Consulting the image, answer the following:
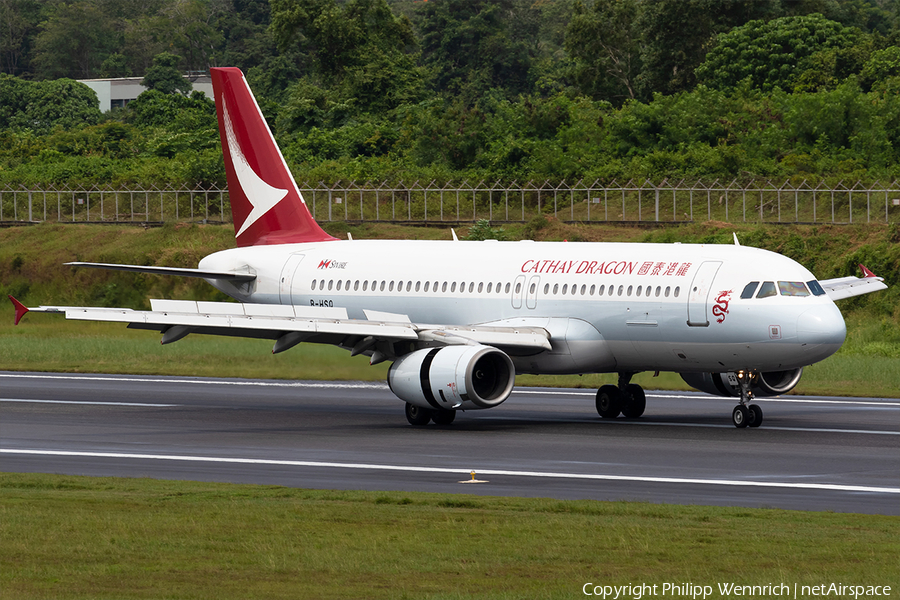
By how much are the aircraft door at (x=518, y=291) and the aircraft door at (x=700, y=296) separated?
4862 mm

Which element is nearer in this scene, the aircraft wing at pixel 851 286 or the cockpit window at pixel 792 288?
the cockpit window at pixel 792 288

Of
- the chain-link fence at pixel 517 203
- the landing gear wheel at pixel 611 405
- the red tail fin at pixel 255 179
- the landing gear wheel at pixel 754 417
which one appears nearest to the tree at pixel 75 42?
the chain-link fence at pixel 517 203

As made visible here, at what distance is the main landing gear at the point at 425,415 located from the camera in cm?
3375

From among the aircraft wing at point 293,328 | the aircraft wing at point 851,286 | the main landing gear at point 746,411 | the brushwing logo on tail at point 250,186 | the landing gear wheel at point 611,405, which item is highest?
the brushwing logo on tail at point 250,186

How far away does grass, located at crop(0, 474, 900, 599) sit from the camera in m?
14.8

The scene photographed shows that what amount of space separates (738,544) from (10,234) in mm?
73098

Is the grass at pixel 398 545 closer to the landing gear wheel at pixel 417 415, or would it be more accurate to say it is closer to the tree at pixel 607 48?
the landing gear wheel at pixel 417 415

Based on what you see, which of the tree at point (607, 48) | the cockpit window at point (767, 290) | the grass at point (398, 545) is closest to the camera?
the grass at point (398, 545)

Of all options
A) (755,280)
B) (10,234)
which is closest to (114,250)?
(10,234)

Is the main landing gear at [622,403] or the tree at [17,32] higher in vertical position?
the tree at [17,32]

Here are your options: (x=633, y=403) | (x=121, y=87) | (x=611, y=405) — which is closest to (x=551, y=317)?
(x=611, y=405)

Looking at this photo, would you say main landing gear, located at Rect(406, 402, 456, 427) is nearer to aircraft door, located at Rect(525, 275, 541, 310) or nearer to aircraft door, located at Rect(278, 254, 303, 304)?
aircraft door, located at Rect(525, 275, 541, 310)

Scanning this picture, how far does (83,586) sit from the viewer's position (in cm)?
1469

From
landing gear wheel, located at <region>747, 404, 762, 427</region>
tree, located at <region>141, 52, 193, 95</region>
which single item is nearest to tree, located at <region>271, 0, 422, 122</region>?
tree, located at <region>141, 52, 193, 95</region>
